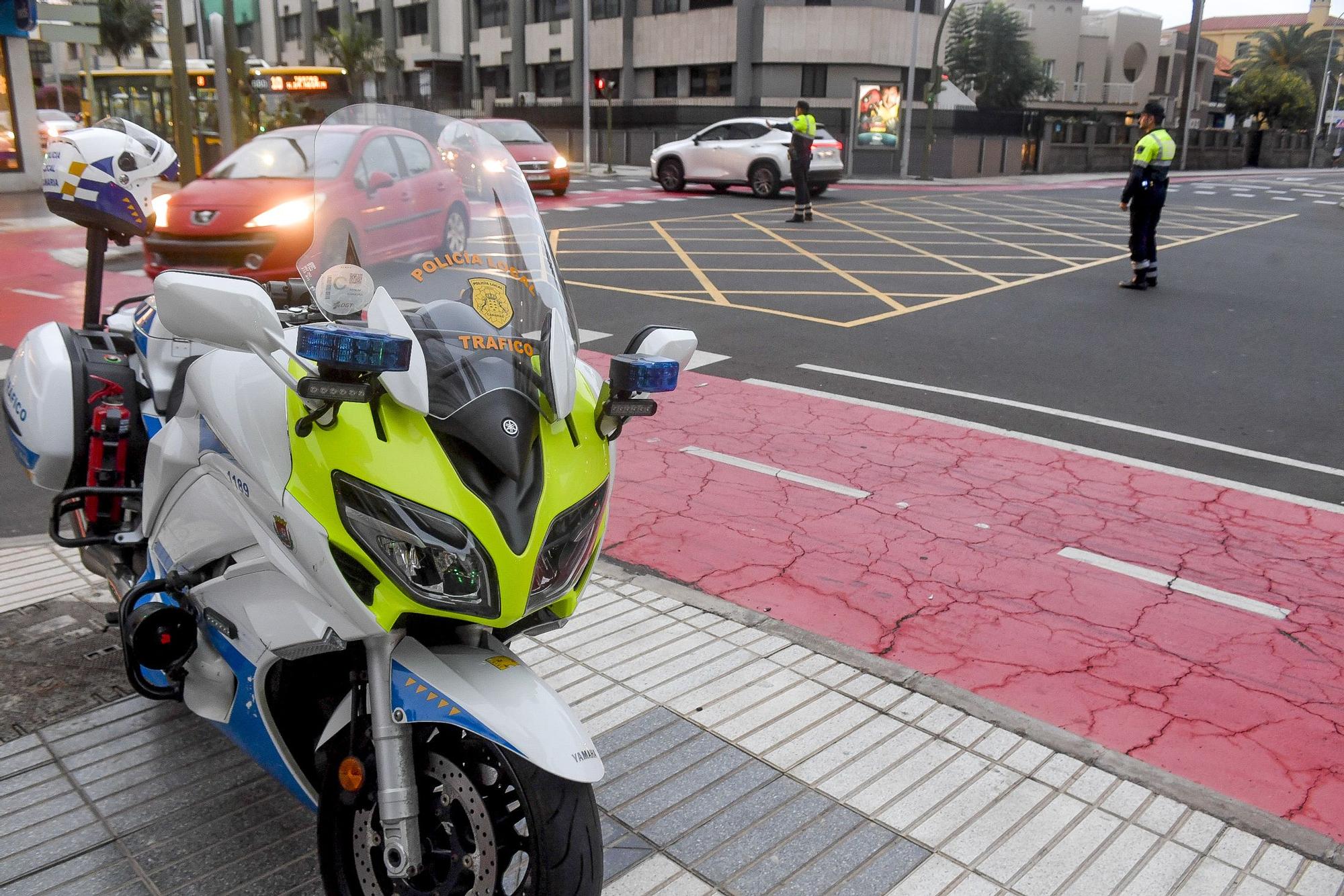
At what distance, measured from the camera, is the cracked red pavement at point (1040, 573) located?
3713 mm

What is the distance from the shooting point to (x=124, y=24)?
56312 mm

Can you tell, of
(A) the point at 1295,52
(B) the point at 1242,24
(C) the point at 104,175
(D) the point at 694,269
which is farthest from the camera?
(B) the point at 1242,24

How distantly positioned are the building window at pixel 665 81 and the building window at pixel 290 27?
28088mm

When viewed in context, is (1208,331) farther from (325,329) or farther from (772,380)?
(325,329)

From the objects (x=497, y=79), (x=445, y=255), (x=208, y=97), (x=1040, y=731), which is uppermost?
(x=497, y=79)

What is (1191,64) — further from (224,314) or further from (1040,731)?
(224,314)

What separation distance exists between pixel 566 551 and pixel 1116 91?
7103 cm

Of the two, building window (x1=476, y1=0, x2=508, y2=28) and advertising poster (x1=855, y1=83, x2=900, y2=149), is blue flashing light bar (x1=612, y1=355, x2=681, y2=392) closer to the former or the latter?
advertising poster (x1=855, y1=83, x2=900, y2=149)

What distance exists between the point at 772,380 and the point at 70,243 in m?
11.8

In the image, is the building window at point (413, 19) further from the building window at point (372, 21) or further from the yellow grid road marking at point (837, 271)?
the yellow grid road marking at point (837, 271)

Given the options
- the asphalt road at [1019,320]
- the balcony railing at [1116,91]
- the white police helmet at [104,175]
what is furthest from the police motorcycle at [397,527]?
the balcony railing at [1116,91]

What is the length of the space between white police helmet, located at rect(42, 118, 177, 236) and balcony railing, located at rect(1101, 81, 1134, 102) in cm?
6856

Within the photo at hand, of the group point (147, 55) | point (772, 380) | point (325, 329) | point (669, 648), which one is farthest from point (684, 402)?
point (147, 55)

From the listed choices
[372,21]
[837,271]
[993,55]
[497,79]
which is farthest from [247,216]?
[372,21]
